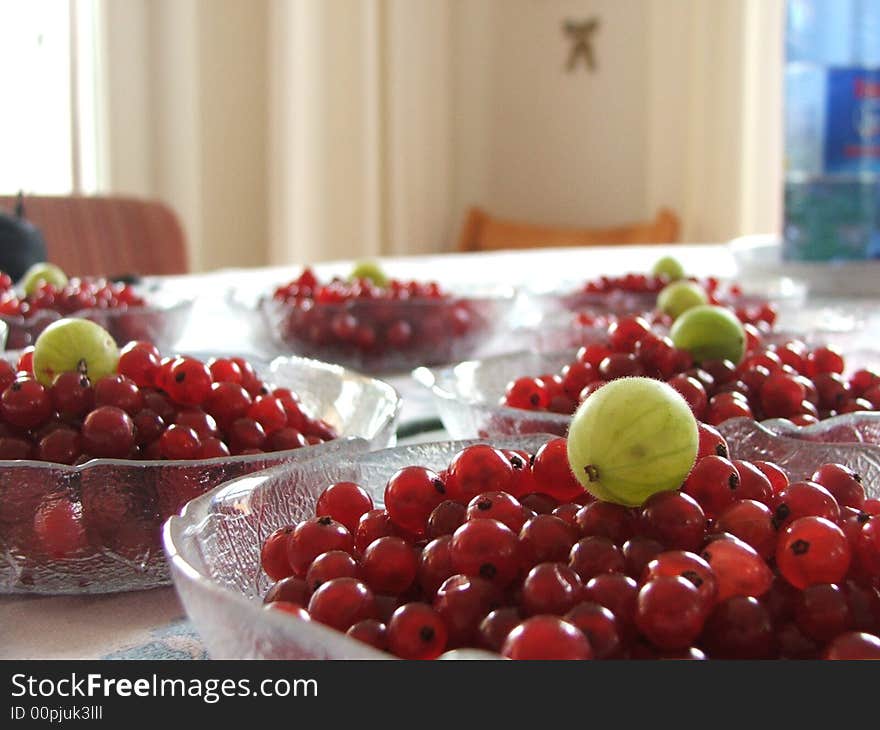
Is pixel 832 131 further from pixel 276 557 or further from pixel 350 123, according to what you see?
pixel 350 123

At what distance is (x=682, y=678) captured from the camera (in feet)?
1.15

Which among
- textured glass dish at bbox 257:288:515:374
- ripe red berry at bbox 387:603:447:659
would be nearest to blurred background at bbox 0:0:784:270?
textured glass dish at bbox 257:288:515:374

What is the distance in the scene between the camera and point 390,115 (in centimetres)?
377

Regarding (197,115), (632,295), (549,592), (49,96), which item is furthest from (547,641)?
(197,115)

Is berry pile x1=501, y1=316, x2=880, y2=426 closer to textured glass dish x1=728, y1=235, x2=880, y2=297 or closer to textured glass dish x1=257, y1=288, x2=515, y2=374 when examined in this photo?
textured glass dish x1=257, y1=288, x2=515, y2=374

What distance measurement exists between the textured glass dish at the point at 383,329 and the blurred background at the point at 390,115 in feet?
6.07

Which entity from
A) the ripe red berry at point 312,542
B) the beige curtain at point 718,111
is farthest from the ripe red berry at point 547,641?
the beige curtain at point 718,111

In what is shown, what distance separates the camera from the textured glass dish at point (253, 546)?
36 centimetres

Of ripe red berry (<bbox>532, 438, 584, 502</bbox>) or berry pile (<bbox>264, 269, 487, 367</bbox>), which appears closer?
ripe red berry (<bbox>532, 438, 584, 502</bbox>)

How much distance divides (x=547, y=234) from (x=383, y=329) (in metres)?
3.00

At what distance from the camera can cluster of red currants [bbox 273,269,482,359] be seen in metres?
1.17

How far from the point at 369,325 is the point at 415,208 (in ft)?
9.21

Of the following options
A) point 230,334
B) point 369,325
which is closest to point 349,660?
point 369,325

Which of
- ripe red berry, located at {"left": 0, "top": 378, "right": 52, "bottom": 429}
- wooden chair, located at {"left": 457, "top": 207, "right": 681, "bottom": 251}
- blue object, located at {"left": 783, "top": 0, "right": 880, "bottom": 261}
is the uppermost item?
blue object, located at {"left": 783, "top": 0, "right": 880, "bottom": 261}
